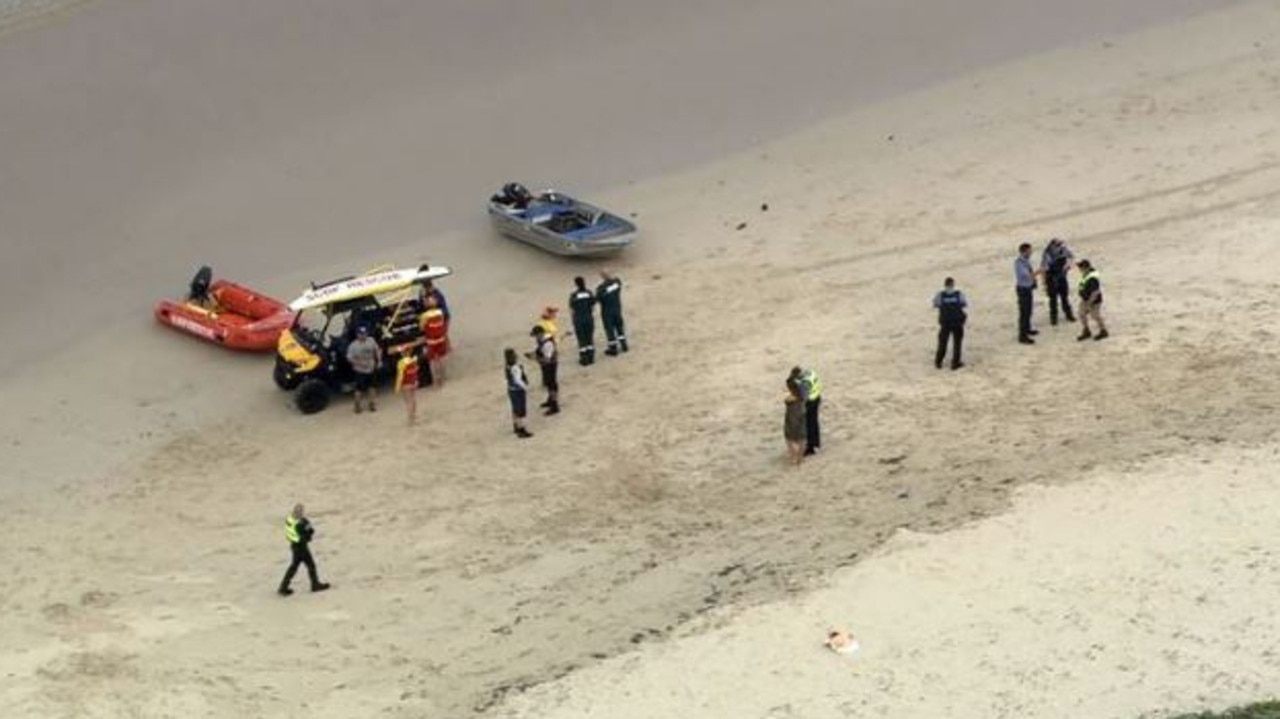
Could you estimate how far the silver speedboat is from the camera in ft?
99.4

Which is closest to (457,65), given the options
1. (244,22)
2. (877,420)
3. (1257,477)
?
(244,22)

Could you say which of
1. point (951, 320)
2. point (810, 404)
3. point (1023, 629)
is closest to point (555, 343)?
point (810, 404)

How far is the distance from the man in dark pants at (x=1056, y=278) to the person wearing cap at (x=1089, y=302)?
1.52ft

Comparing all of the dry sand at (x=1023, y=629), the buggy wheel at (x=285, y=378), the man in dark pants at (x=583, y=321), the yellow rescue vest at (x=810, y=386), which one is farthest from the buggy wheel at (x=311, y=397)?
the dry sand at (x=1023, y=629)

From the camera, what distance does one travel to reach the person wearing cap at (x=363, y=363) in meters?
26.1

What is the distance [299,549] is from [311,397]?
6.18 metres

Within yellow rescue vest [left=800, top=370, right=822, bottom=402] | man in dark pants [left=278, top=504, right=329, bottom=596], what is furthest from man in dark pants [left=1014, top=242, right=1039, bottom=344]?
man in dark pants [left=278, top=504, right=329, bottom=596]

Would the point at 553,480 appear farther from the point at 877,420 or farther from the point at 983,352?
the point at 983,352

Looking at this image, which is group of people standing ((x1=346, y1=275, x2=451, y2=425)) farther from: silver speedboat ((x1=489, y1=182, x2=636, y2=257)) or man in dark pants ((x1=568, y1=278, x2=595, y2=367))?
silver speedboat ((x1=489, y1=182, x2=636, y2=257))

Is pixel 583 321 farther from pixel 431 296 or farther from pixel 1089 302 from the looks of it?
pixel 1089 302

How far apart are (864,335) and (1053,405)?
3920mm

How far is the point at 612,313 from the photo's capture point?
1055 inches

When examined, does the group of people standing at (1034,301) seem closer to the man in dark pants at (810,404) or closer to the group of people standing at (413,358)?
the man in dark pants at (810,404)

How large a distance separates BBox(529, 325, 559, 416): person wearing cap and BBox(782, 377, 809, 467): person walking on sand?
3729 mm
